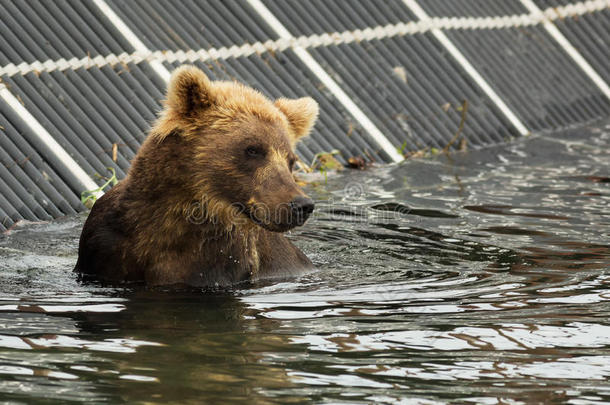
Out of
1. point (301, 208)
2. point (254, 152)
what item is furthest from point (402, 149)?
point (301, 208)

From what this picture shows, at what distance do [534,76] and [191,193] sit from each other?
8948mm

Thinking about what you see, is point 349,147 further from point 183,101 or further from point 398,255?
point 183,101

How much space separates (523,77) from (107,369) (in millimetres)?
11007

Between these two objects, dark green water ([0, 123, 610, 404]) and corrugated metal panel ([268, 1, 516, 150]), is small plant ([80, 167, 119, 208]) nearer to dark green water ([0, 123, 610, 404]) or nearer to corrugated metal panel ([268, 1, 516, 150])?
dark green water ([0, 123, 610, 404])

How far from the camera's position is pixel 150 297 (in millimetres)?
7453

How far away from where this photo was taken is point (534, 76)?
1594 cm

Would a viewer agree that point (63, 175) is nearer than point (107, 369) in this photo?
No

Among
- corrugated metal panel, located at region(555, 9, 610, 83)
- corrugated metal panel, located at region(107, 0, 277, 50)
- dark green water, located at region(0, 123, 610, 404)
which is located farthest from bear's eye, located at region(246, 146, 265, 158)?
corrugated metal panel, located at region(555, 9, 610, 83)

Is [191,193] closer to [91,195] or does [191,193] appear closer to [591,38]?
[91,195]

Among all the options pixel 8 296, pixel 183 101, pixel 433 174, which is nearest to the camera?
pixel 8 296

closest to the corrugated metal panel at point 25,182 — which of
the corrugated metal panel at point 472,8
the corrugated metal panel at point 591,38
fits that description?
the corrugated metal panel at point 472,8

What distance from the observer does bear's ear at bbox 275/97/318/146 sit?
334 inches

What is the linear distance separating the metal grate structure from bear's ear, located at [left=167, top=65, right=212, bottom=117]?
240 cm

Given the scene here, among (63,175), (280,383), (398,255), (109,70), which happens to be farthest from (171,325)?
(109,70)
